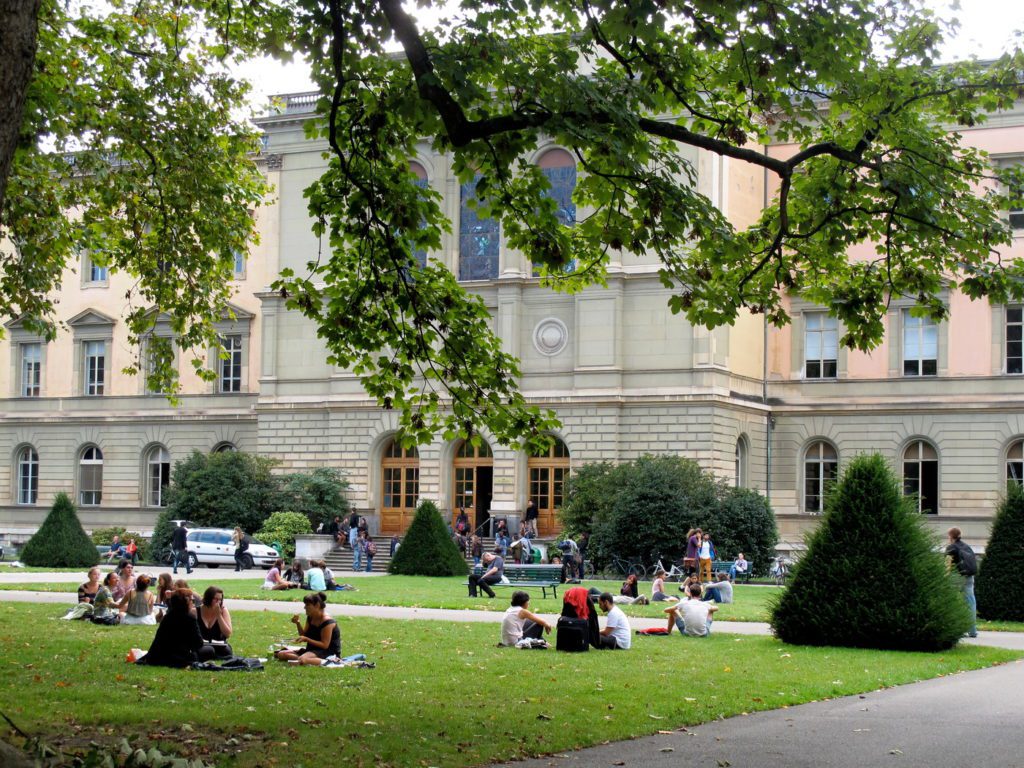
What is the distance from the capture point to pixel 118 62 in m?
21.9

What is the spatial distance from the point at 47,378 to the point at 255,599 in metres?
32.2

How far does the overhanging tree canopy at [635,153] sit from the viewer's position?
1296cm

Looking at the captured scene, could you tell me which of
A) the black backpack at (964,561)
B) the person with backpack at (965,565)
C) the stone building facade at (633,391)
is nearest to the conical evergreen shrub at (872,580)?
the person with backpack at (965,565)

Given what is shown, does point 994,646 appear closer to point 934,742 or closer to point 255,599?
point 934,742

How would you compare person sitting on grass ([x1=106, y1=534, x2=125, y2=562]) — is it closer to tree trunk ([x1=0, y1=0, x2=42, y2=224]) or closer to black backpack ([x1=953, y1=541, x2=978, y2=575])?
black backpack ([x1=953, y1=541, x2=978, y2=575])

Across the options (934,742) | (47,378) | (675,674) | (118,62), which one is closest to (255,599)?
(118,62)

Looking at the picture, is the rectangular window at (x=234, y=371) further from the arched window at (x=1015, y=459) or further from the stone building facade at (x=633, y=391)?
the arched window at (x=1015, y=459)

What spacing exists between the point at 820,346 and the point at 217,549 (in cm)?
2089

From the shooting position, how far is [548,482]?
159 ft

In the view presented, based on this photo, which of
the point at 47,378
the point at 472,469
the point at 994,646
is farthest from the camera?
the point at 47,378

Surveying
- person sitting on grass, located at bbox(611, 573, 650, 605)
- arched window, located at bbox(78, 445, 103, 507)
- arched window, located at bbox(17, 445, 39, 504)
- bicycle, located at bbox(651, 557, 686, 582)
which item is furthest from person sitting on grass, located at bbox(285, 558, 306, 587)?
arched window, located at bbox(17, 445, 39, 504)

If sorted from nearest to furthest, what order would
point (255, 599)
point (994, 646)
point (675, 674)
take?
1. point (675, 674)
2. point (994, 646)
3. point (255, 599)

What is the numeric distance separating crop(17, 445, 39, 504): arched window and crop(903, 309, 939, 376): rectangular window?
34.1m

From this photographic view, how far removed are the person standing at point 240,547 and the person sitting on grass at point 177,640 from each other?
27.2m
